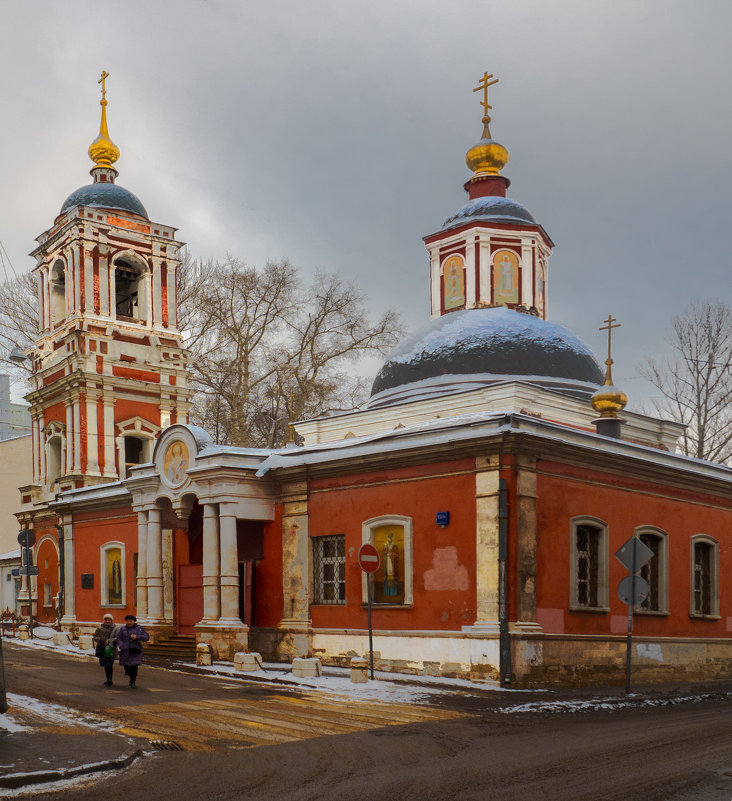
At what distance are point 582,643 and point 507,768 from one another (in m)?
9.78

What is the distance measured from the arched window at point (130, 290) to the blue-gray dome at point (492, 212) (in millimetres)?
11288

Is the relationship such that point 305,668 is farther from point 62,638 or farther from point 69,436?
point 69,436

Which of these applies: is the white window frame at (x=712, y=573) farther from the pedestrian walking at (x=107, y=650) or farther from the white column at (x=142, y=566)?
the white column at (x=142, y=566)

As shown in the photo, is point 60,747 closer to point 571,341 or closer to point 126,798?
point 126,798

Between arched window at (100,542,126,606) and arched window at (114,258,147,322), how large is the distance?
9.86 meters

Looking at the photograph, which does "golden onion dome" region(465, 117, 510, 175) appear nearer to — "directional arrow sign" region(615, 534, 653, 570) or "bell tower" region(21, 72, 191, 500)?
"bell tower" region(21, 72, 191, 500)

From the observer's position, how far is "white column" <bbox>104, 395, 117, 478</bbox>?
108ft

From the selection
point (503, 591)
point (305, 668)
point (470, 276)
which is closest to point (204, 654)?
point (305, 668)

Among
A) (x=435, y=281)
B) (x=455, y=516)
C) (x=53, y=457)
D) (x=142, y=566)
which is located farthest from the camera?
(x=53, y=457)

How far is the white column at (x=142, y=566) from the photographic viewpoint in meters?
24.2

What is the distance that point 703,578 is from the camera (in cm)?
2280

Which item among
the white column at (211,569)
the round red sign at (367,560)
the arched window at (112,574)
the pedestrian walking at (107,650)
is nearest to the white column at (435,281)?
the arched window at (112,574)

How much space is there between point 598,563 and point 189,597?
10228 millimetres

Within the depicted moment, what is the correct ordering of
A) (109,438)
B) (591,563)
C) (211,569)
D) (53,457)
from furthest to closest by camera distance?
(53,457) → (109,438) → (211,569) → (591,563)
